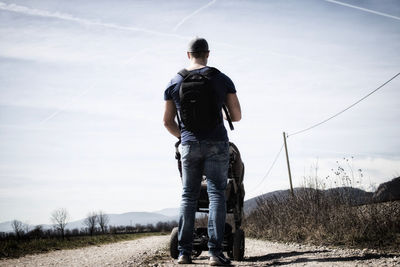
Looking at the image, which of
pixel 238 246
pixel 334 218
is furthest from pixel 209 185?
pixel 334 218

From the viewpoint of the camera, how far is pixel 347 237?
21.0 ft

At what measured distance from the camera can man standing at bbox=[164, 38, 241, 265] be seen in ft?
11.8

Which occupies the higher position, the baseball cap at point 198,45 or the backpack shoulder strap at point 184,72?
the baseball cap at point 198,45

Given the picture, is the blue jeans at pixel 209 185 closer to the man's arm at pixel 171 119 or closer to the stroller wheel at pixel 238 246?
the man's arm at pixel 171 119

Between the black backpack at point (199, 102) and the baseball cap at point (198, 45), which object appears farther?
the baseball cap at point (198, 45)

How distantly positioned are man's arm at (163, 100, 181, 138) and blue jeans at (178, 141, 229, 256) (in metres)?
0.38

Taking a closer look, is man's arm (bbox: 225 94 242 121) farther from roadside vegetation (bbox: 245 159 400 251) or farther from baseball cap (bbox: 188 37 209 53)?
roadside vegetation (bbox: 245 159 400 251)

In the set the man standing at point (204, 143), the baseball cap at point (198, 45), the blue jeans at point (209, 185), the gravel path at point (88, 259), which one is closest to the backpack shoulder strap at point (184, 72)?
the man standing at point (204, 143)

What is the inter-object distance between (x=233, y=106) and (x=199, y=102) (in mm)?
476

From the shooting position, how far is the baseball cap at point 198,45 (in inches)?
150

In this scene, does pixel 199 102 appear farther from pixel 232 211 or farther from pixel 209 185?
pixel 232 211

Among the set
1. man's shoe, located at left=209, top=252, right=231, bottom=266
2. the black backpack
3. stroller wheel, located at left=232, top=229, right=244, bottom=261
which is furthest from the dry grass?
the black backpack

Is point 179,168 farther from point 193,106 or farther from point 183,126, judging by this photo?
point 193,106

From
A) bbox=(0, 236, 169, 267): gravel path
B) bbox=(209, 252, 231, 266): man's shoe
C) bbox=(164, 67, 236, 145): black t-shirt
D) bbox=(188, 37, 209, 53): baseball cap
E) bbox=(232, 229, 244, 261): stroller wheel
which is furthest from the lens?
bbox=(0, 236, 169, 267): gravel path
